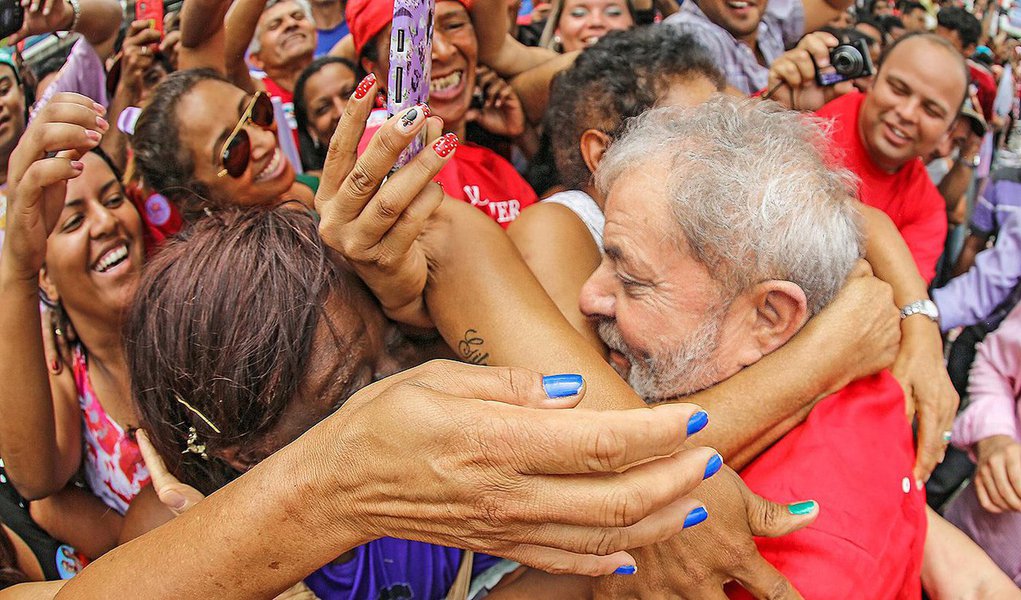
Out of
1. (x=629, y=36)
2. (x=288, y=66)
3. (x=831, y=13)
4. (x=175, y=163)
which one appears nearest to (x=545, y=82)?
(x=629, y=36)

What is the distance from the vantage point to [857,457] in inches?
60.1

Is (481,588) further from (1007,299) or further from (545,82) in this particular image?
(1007,299)

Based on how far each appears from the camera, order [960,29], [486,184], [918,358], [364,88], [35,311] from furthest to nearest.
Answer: [960,29], [486,184], [918,358], [35,311], [364,88]

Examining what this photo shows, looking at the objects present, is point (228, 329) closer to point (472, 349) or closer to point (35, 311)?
point (472, 349)

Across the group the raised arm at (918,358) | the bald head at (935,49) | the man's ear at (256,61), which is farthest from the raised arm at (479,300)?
the man's ear at (256,61)

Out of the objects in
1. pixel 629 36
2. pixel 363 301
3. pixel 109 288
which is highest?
pixel 629 36

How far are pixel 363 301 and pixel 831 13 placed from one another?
13.6 feet

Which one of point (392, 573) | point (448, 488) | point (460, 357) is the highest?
point (448, 488)

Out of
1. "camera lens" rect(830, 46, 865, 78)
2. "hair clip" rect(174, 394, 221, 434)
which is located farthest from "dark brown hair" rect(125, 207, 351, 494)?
"camera lens" rect(830, 46, 865, 78)

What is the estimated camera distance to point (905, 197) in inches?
141

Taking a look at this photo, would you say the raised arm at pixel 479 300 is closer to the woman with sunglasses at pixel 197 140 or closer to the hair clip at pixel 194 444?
the hair clip at pixel 194 444

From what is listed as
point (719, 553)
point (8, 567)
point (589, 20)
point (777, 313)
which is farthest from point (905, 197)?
point (8, 567)

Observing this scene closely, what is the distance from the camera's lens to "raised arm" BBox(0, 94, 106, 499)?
1.73 meters

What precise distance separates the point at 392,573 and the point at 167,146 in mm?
1830
